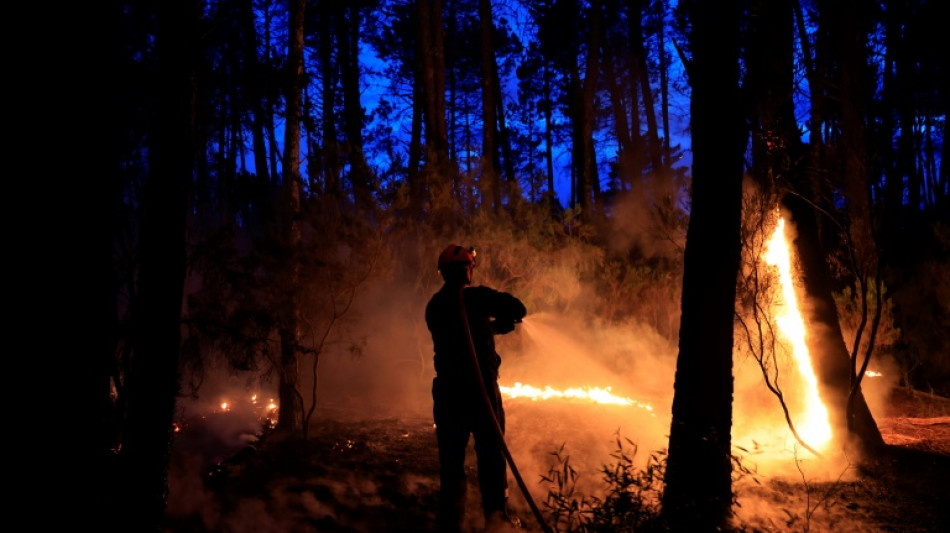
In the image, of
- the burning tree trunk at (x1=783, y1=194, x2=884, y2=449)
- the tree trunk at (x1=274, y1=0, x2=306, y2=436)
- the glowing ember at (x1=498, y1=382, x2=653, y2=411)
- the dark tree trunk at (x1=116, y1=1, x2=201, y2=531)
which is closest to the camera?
the dark tree trunk at (x1=116, y1=1, x2=201, y2=531)

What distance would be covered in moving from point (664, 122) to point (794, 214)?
20.5 meters

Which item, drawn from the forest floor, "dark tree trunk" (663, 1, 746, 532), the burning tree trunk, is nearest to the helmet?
"dark tree trunk" (663, 1, 746, 532)

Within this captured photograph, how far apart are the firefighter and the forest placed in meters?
0.59

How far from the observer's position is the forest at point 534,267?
372cm

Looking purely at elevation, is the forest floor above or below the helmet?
below

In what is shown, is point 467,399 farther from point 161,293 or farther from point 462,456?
point 161,293

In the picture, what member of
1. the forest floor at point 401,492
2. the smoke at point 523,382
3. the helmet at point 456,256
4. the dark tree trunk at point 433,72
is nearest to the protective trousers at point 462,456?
the forest floor at point 401,492

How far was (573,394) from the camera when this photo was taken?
10.4 metres

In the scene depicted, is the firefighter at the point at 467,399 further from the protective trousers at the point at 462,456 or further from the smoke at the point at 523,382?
the smoke at the point at 523,382

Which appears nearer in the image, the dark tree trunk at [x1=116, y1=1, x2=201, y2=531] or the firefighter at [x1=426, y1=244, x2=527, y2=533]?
the dark tree trunk at [x1=116, y1=1, x2=201, y2=531]

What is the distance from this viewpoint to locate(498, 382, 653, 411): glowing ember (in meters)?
9.66

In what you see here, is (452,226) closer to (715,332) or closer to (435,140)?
(435,140)

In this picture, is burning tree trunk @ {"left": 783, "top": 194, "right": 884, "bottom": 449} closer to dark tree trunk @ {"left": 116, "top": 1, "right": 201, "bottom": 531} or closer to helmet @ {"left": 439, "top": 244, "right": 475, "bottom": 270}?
helmet @ {"left": 439, "top": 244, "right": 475, "bottom": 270}

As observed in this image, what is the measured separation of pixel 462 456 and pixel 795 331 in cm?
465
